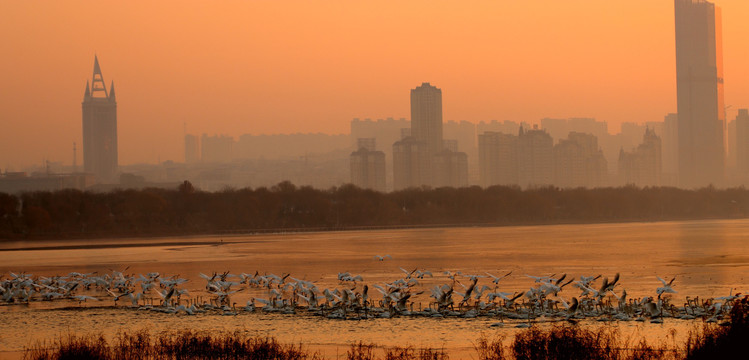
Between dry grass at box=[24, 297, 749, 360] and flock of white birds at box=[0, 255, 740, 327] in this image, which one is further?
flock of white birds at box=[0, 255, 740, 327]

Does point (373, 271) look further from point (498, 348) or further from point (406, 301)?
point (498, 348)

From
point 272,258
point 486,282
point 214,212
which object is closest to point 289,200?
point 214,212

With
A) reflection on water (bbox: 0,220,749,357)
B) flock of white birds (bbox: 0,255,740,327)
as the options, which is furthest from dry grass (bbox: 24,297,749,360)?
flock of white birds (bbox: 0,255,740,327)

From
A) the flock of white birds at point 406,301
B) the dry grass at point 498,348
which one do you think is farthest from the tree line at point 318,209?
the dry grass at point 498,348

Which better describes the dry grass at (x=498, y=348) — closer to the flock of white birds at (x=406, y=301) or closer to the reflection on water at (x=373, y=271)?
the reflection on water at (x=373, y=271)

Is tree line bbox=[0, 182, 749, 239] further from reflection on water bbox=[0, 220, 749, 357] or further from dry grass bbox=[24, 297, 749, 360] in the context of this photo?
dry grass bbox=[24, 297, 749, 360]
